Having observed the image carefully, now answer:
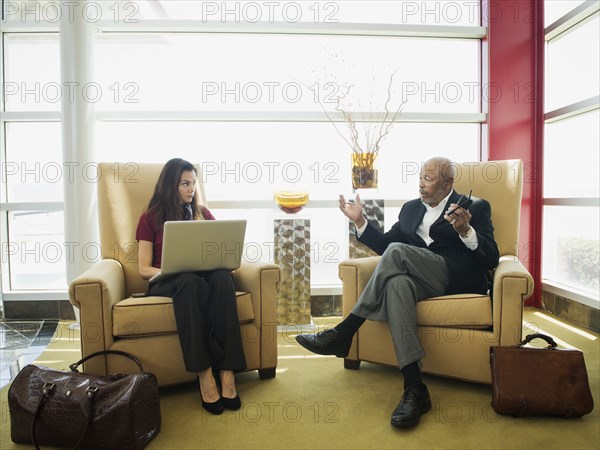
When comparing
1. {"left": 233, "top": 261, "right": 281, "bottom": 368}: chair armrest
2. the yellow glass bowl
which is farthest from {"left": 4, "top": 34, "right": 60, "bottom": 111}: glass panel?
{"left": 233, "top": 261, "right": 281, "bottom": 368}: chair armrest

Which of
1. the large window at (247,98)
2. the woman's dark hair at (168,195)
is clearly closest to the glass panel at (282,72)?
the large window at (247,98)

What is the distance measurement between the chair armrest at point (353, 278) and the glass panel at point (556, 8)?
2.44 metres

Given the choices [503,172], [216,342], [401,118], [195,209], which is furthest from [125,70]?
[503,172]

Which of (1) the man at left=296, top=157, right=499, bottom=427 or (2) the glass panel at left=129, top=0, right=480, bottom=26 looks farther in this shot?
(2) the glass panel at left=129, top=0, right=480, bottom=26

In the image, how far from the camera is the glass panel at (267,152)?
13.0 ft

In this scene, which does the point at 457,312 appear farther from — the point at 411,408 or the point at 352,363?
the point at 352,363

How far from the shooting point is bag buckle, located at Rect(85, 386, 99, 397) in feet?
6.10

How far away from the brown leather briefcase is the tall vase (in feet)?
4.92

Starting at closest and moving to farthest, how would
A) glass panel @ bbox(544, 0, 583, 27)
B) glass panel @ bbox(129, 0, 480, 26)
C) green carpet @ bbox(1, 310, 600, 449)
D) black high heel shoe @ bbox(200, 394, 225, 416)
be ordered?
green carpet @ bbox(1, 310, 600, 449), black high heel shoe @ bbox(200, 394, 225, 416), glass panel @ bbox(544, 0, 583, 27), glass panel @ bbox(129, 0, 480, 26)

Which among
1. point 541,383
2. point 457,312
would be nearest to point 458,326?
point 457,312

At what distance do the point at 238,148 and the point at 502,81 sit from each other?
6.58 ft

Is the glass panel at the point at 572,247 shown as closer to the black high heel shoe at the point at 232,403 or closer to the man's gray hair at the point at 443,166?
the man's gray hair at the point at 443,166

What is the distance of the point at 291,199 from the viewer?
339 centimetres

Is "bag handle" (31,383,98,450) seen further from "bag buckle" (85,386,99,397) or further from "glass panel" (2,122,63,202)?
"glass panel" (2,122,63,202)
